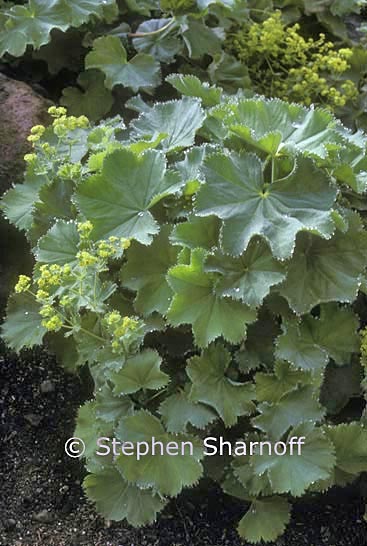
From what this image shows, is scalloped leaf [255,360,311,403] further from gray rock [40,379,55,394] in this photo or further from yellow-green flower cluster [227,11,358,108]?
yellow-green flower cluster [227,11,358,108]

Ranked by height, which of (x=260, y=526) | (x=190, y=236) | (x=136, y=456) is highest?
(x=190, y=236)

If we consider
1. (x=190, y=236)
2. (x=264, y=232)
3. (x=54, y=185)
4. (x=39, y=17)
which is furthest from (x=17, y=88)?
(x=264, y=232)

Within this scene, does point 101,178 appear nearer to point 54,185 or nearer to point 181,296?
point 54,185

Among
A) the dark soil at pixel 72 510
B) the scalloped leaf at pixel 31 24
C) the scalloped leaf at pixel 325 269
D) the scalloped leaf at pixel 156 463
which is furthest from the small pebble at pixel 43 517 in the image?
the scalloped leaf at pixel 31 24

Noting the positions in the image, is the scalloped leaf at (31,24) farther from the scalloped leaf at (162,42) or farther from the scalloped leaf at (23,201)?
the scalloped leaf at (23,201)

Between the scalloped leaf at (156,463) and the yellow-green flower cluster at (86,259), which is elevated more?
the yellow-green flower cluster at (86,259)

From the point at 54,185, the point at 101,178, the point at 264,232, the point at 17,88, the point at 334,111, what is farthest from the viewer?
the point at 334,111

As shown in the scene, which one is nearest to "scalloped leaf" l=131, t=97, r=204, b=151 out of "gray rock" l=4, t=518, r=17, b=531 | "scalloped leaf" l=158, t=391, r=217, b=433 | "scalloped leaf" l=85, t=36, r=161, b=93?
"scalloped leaf" l=85, t=36, r=161, b=93
